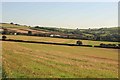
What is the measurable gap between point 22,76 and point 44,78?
1489mm

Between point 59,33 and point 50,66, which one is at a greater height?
point 59,33

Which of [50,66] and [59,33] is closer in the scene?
[50,66]

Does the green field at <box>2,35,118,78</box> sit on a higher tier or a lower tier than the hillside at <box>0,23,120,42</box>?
lower

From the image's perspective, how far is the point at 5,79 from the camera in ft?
51.9

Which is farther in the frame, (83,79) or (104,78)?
(104,78)

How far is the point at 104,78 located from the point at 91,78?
1696 mm

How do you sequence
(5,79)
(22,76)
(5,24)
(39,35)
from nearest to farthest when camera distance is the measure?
1. (5,79)
2. (22,76)
3. (39,35)
4. (5,24)

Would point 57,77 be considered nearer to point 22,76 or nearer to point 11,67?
point 22,76

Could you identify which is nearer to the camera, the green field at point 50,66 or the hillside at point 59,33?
the green field at point 50,66

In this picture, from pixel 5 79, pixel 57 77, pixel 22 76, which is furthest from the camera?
pixel 57 77

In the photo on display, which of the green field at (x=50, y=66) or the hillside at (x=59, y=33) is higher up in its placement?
the hillside at (x=59, y=33)

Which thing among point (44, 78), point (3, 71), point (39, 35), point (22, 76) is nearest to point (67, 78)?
point (44, 78)

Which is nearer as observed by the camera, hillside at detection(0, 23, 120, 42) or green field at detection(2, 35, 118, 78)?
green field at detection(2, 35, 118, 78)

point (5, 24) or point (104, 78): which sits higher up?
point (5, 24)
